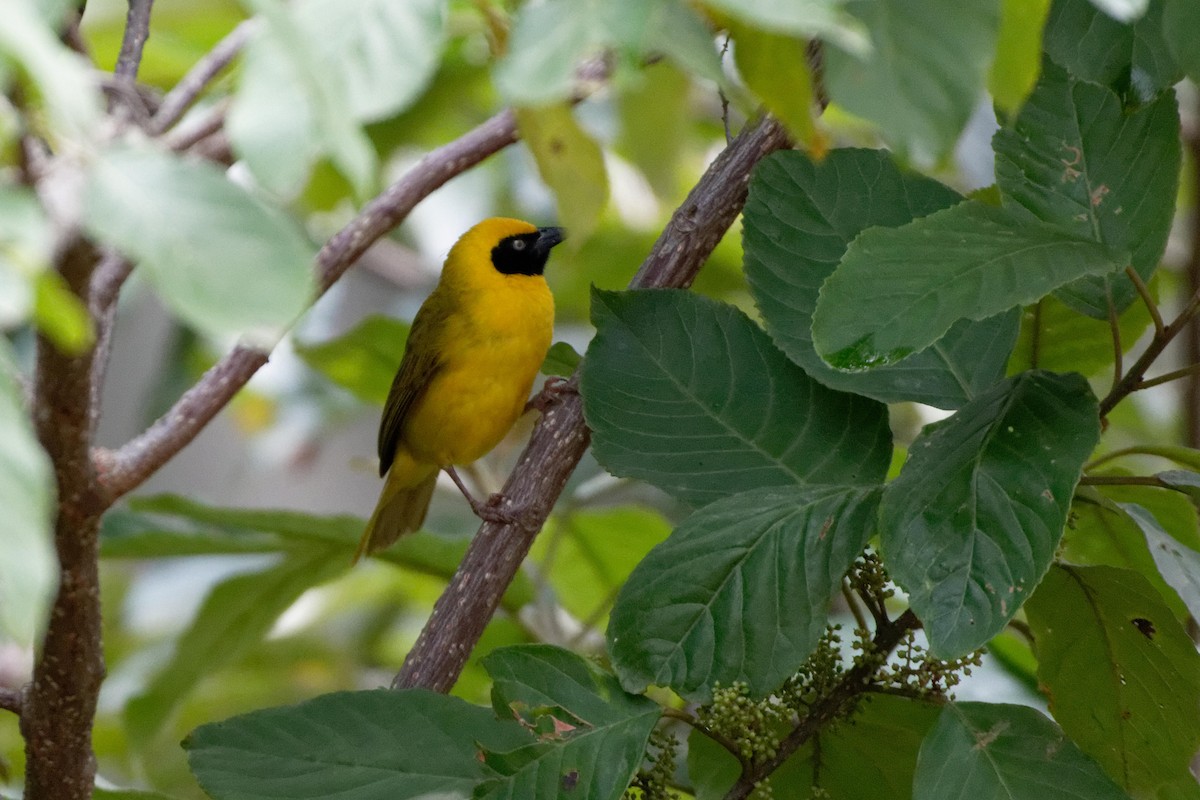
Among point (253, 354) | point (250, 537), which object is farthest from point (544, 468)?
point (250, 537)

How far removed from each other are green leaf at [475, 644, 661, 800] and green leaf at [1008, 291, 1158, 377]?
2.49ft

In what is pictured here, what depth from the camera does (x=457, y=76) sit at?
351 centimetres

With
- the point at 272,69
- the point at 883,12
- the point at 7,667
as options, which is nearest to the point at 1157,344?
the point at 883,12

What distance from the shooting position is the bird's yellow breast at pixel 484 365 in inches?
146

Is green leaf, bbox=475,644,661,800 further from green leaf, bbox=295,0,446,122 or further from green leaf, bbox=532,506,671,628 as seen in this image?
green leaf, bbox=532,506,671,628

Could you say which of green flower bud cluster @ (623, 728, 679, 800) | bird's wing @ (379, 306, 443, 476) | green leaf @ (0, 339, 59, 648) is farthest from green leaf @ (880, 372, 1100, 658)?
bird's wing @ (379, 306, 443, 476)

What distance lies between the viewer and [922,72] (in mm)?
818

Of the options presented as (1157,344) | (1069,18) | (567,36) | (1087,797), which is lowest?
(1087,797)

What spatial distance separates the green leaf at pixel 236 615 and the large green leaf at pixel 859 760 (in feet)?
4.55

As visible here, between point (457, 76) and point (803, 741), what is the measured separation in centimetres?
246

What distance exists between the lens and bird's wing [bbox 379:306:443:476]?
3.74 meters

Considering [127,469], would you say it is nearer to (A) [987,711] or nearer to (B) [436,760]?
(B) [436,760]

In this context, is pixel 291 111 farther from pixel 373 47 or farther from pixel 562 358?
pixel 562 358

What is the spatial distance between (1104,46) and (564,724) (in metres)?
0.95
